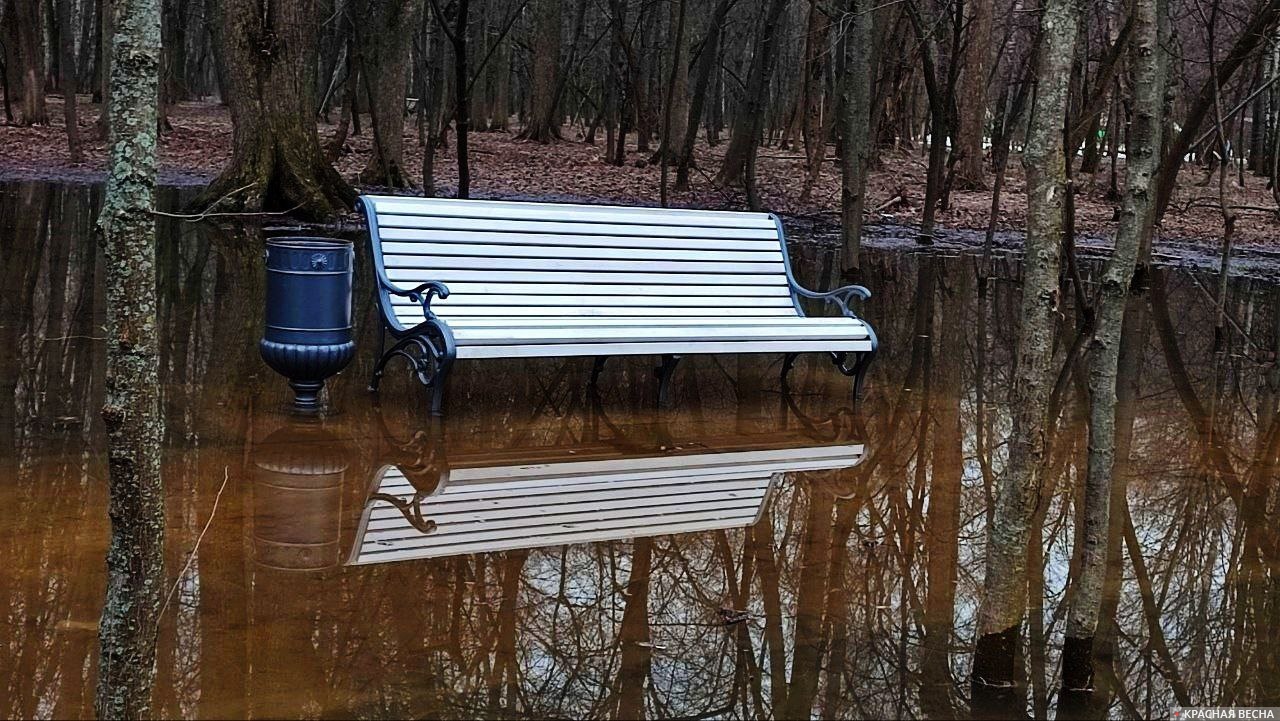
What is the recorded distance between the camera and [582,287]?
8.00m

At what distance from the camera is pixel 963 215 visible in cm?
2006

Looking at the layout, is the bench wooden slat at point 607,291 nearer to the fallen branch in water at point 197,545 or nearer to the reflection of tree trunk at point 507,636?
the fallen branch in water at point 197,545

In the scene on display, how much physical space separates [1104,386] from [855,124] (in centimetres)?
804

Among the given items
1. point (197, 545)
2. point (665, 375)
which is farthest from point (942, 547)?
point (197, 545)

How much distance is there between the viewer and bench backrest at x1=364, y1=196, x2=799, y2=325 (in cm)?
743

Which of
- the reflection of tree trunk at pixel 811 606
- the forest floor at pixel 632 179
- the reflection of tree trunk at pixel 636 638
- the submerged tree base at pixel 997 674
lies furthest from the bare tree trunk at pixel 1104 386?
the forest floor at pixel 632 179

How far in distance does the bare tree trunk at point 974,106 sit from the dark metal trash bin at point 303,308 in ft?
58.5

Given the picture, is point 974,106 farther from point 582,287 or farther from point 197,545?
point 197,545

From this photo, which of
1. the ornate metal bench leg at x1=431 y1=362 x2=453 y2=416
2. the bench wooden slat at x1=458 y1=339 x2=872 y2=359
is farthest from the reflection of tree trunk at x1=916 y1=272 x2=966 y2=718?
the ornate metal bench leg at x1=431 y1=362 x2=453 y2=416

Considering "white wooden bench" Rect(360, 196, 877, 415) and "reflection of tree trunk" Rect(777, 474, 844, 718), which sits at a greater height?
"white wooden bench" Rect(360, 196, 877, 415)

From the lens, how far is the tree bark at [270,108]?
580 inches

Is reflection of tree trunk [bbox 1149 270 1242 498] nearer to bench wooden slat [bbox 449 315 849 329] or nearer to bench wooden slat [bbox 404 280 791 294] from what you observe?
bench wooden slat [bbox 449 315 849 329]

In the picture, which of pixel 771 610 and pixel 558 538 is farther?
pixel 558 538

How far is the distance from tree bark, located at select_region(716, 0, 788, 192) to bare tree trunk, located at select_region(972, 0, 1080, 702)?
37.1 feet
